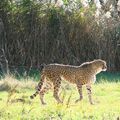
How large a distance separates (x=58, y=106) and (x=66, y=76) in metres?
3.83

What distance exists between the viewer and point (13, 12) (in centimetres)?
2150

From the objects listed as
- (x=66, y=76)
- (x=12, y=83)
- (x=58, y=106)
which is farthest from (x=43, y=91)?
(x=58, y=106)

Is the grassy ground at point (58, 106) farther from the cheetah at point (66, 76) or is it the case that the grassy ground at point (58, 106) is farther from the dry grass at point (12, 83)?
the cheetah at point (66, 76)

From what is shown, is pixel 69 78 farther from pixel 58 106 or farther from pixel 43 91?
pixel 58 106

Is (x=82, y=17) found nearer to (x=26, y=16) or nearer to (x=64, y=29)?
(x=64, y=29)

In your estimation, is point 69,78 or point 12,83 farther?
point 12,83

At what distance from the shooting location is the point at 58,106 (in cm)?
838

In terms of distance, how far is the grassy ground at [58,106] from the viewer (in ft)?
28.0

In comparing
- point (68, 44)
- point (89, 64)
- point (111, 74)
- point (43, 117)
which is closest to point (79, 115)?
point (43, 117)

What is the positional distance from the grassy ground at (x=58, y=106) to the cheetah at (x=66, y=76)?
270 millimetres

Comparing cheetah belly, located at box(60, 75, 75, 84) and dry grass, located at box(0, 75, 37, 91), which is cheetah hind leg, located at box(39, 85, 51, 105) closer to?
cheetah belly, located at box(60, 75, 75, 84)

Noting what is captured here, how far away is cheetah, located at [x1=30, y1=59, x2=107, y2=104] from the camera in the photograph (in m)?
11.9

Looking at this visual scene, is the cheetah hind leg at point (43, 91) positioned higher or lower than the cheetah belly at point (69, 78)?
lower

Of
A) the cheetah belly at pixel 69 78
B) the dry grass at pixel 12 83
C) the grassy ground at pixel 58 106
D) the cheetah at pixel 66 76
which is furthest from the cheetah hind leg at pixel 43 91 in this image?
the dry grass at pixel 12 83
